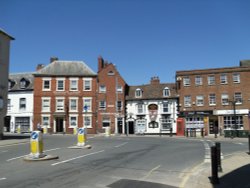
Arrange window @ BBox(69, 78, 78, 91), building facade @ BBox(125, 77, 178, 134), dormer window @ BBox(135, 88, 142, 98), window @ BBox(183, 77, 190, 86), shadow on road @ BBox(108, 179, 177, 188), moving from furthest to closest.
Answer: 1. dormer window @ BBox(135, 88, 142, 98)
2. window @ BBox(69, 78, 78, 91)
3. building facade @ BBox(125, 77, 178, 134)
4. window @ BBox(183, 77, 190, 86)
5. shadow on road @ BBox(108, 179, 177, 188)

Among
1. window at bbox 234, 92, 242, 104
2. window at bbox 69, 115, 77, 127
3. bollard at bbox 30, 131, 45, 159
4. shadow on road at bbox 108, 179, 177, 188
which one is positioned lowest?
shadow on road at bbox 108, 179, 177, 188

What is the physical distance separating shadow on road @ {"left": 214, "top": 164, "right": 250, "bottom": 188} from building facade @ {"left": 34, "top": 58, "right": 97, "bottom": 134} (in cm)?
3560

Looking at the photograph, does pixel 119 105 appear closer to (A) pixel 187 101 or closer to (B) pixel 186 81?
(A) pixel 187 101

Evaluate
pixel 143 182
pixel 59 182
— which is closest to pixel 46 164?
pixel 59 182

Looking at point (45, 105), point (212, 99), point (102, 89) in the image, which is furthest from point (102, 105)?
point (212, 99)

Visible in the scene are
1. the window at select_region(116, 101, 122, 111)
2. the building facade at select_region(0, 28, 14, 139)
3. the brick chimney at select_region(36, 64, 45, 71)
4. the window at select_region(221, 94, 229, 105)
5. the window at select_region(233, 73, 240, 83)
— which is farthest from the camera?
the brick chimney at select_region(36, 64, 45, 71)

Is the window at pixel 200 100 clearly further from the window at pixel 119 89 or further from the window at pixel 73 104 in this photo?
the window at pixel 73 104

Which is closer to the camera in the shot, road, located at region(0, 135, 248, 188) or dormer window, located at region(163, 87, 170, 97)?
road, located at region(0, 135, 248, 188)

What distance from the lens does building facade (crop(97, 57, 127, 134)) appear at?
4553 centimetres

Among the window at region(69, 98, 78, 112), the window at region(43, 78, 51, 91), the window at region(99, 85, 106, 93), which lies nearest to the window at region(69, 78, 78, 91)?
the window at region(69, 98, 78, 112)

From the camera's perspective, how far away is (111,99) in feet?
151

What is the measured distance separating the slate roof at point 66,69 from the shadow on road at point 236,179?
37.7 m

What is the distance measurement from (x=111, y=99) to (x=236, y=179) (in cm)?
3745

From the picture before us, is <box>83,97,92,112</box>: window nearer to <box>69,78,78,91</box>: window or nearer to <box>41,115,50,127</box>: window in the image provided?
<box>69,78,78,91</box>: window
